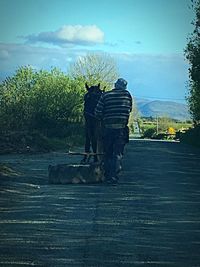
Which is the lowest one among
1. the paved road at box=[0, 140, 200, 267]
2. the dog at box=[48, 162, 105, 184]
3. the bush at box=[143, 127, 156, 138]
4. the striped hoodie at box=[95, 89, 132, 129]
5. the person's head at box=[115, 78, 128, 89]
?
the bush at box=[143, 127, 156, 138]

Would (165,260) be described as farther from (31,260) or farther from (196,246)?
(31,260)

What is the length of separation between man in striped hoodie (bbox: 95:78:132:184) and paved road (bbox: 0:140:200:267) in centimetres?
58

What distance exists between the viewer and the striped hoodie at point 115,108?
518 inches

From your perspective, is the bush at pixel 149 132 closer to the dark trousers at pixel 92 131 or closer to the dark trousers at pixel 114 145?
the dark trousers at pixel 92 131

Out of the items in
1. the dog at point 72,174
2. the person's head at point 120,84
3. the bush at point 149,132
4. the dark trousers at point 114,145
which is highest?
the person's head at point 120,84

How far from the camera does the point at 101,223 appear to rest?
27.4 feet

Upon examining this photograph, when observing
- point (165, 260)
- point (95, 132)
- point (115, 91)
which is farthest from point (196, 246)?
point (95, 132)

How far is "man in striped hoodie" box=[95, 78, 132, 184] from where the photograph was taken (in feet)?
43.2

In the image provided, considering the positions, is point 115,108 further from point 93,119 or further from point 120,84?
point 93,119

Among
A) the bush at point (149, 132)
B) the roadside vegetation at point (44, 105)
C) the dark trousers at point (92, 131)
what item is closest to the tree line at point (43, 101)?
the roadside vegetation at point (44, 105)

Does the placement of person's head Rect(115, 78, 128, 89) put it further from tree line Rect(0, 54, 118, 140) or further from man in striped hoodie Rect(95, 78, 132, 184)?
tree line Rect(0, 54, 118, 140)

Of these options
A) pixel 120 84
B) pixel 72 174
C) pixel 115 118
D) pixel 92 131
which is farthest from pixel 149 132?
pixel 72 174

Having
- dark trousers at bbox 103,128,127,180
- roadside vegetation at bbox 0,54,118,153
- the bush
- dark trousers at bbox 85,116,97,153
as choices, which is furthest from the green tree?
the bush

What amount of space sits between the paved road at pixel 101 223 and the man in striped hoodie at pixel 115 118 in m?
0.58
